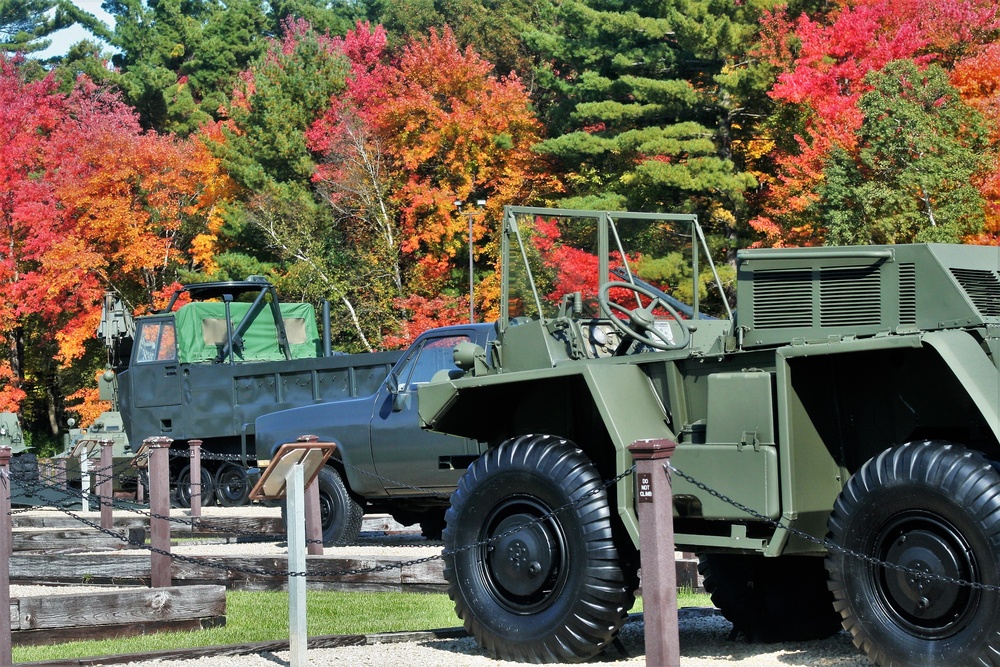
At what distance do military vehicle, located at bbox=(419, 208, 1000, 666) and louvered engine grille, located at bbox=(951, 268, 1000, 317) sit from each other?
0.01m

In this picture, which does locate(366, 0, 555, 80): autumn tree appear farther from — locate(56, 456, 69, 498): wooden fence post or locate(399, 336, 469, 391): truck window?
locate(399, 336, 469, 391): truck window

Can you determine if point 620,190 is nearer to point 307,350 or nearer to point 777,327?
point 307,350

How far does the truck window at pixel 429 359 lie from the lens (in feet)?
46.6

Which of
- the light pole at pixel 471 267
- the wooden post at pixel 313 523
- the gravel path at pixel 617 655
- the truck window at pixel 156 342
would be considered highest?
the light pole at pixel 471 267

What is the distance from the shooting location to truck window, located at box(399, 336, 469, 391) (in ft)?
46.6

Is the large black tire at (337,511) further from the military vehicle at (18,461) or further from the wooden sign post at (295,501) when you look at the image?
the military vehicle at (18,461)

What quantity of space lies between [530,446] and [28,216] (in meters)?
36.5

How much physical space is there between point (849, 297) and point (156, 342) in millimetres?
18573

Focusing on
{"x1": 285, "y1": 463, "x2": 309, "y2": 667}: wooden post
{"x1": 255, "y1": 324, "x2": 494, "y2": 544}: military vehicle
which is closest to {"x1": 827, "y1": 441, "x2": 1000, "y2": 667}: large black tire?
{"x1": 285, "y1": 463, "x2": 309, "y2": 667}: wooden post

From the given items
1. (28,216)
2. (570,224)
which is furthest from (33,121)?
(570,224)

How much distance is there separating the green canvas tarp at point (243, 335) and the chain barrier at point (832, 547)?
1698cm

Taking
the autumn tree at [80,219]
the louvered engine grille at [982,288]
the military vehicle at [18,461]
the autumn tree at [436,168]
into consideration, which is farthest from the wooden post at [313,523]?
the autumn tree at [80,219]

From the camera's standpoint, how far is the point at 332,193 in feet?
145

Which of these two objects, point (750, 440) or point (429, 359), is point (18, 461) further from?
point (750, 440)
